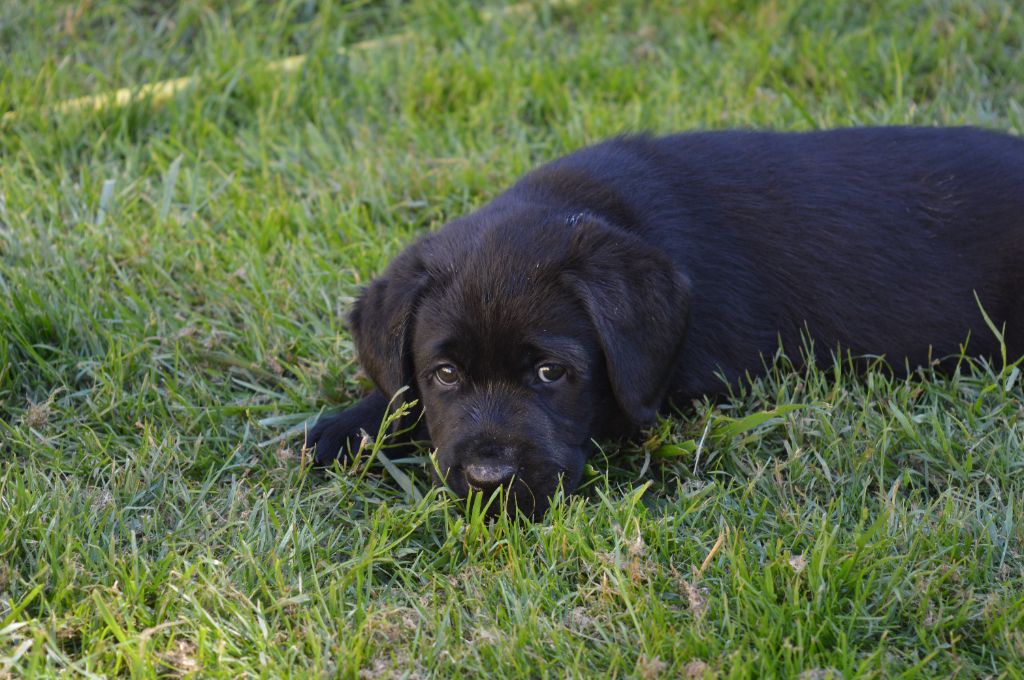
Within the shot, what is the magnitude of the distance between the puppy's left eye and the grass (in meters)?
0.33

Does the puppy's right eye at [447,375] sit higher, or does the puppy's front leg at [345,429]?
the puppy's right eye at [447,375]

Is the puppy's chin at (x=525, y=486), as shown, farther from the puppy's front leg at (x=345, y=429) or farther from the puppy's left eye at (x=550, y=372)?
the puppy's front leg at (x=345, y=429)

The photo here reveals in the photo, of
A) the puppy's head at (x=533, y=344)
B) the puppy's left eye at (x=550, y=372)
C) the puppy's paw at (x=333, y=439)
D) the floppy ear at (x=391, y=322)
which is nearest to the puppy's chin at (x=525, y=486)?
the puppy's head at (x=533, y=344)

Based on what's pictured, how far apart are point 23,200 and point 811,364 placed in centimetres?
310

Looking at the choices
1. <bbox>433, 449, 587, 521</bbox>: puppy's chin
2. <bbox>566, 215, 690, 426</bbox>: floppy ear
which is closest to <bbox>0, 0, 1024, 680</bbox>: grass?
<bbox>433, 449, 587, 521</bbox>: puppy's chin

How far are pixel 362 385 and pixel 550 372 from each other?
2.95 ft

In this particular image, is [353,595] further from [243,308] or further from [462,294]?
[243,308]

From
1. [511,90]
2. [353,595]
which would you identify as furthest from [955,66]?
[353,595]

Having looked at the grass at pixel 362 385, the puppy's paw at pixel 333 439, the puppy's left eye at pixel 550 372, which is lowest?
the puppy's paw at pixel 333 439

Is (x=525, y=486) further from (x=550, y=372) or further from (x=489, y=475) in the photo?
(x=550, y=372)

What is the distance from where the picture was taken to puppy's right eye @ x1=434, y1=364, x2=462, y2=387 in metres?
3.38

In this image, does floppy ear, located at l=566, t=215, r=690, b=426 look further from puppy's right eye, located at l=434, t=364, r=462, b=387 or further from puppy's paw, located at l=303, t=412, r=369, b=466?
puppy's paw, located at l=303, t=412, r=369, b=466

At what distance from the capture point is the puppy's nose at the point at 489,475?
3148 millimetres

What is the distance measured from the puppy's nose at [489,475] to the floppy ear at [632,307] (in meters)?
0.39
